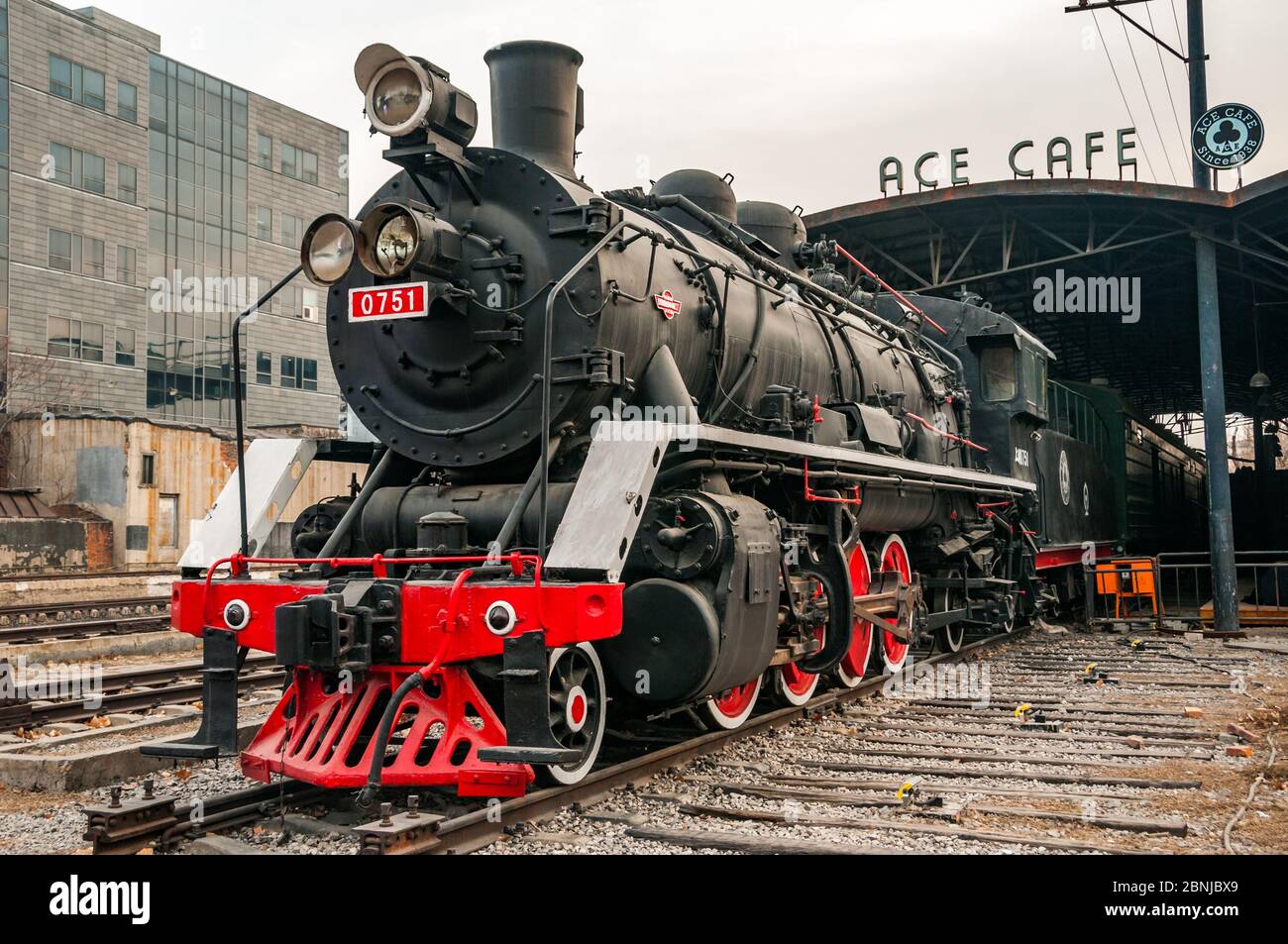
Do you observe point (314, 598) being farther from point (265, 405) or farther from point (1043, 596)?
point (265, 405)

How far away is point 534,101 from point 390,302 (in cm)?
148

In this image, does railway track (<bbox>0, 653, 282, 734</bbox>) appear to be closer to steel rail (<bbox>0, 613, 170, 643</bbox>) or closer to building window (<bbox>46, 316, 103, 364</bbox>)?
steel rail (<bbox>0, 613, 170, 643</bbox>)

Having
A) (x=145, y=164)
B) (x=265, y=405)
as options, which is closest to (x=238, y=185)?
(x=145, y=164)

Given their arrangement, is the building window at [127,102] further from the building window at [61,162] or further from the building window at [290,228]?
the building window at [290,228]

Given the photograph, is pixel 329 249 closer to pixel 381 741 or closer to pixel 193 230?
pixel 381 741

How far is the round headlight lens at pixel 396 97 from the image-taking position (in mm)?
5348

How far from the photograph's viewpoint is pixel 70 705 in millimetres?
7367

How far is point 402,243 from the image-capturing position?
532 centimetres

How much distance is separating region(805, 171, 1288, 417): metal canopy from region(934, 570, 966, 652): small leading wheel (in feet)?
19.6

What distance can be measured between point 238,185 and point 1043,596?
31.7m

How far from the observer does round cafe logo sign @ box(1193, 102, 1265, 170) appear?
14742 mm

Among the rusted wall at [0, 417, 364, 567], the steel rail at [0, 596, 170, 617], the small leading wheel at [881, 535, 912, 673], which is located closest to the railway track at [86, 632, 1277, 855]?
the small leading wheel at [881, 535, 912, 673]

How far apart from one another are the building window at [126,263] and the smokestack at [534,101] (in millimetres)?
29969

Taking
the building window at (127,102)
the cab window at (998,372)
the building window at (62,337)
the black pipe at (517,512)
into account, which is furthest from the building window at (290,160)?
the black pipe at (517,512)
